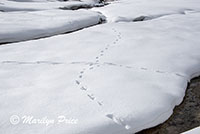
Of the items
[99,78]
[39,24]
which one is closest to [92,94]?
[99,78]

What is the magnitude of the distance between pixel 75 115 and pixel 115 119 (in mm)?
206

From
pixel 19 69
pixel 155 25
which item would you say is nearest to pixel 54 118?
pixel 19 69

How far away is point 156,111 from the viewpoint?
1.28m

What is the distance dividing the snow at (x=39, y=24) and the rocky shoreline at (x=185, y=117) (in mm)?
1786

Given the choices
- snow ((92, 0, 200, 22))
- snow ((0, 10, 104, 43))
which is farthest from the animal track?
snow ((92, 0, 200, 22))

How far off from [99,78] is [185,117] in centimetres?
59

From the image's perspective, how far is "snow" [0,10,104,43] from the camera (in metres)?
2.63

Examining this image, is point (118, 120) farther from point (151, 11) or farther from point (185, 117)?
point (151, 11)

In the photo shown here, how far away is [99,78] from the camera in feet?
5.25

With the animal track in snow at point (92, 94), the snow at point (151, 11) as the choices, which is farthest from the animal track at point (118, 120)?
the snow at point (151, 11)

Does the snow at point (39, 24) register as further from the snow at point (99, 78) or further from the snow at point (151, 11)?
the snow at point (151, 11)

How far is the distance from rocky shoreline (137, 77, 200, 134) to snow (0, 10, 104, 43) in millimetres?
1786

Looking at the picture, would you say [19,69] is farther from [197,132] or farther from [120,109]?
[197,132]

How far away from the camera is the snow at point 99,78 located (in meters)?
1.21
